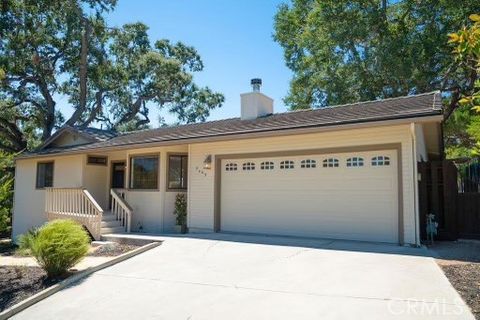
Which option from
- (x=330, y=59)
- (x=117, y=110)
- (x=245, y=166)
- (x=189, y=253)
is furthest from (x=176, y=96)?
(x=189, y=253)

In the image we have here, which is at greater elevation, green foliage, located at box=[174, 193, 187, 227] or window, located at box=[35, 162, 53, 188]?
window, located at box=[35, 162, 53, 188]

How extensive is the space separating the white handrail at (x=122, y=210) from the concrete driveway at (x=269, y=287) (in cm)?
433

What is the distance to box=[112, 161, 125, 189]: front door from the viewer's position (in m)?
15.4

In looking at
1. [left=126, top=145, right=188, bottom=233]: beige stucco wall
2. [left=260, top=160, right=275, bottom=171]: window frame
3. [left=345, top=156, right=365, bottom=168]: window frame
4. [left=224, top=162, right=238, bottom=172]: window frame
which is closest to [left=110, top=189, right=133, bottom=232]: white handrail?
[left=126, top=145, right=188, bottom=233]: beige stucco wall

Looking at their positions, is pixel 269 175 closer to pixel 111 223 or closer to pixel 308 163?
pixel 308 163

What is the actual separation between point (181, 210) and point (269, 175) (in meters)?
3.48

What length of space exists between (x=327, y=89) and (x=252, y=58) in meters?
4.79

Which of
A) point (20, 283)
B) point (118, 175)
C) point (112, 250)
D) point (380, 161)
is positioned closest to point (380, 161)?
point (380, 161)

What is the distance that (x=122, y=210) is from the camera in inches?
529

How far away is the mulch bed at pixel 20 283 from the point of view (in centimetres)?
689

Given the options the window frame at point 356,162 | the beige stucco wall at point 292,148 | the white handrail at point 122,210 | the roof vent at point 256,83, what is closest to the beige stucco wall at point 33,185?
the white handrail at point 122,210

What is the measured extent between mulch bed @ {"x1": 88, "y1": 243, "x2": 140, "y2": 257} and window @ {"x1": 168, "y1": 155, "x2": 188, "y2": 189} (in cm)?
301

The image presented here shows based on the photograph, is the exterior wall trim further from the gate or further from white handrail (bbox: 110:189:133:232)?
white handrail (bbox: 110:189:133:232)

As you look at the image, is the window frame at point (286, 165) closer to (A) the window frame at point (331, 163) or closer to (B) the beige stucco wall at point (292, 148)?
(B) the beige stucco wall at point (292, 148)
